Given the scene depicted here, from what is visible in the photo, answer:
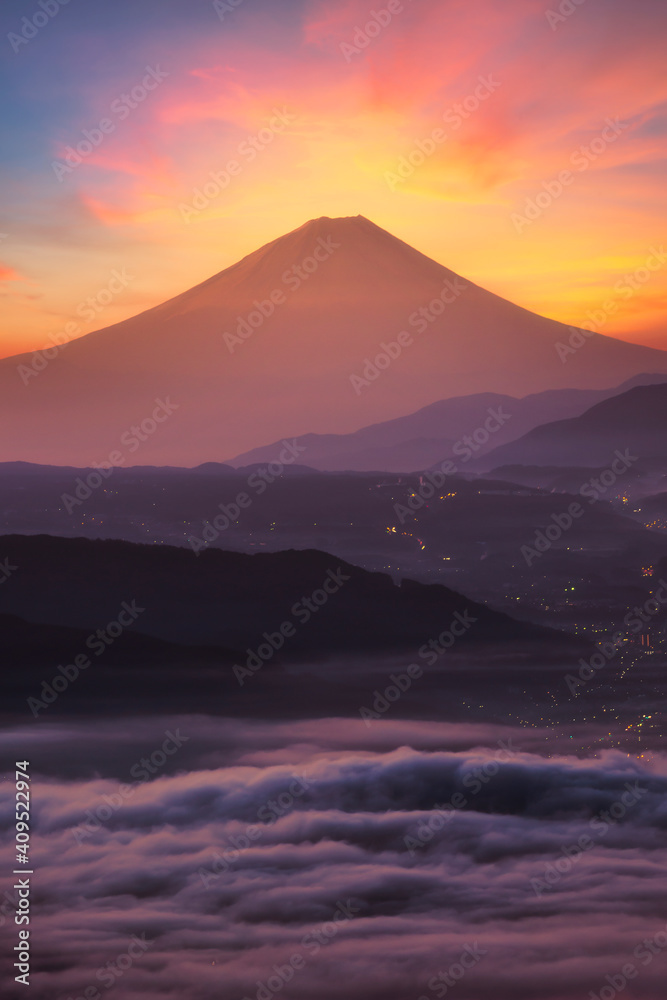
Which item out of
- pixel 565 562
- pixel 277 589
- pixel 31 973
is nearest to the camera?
pixel 31 973

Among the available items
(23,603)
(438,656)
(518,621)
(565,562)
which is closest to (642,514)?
(565,562)

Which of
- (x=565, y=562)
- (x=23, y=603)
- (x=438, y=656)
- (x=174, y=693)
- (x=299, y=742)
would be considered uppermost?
(x=565, y=562)

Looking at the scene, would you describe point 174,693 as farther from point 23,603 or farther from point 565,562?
point 565,562

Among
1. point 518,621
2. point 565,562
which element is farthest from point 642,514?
point 518,621

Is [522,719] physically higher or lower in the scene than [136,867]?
higher

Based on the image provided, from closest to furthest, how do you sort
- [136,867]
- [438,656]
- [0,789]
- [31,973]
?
[31,973]
[136,867]
[0,789]
[438,656]

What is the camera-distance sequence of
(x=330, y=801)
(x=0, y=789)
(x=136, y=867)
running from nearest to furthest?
(x=136, y=867), (x=0, y=789), (x=330, y=801)

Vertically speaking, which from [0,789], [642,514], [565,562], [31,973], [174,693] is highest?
[642,514]

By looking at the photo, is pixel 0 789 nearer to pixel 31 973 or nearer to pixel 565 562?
pixel 31 973

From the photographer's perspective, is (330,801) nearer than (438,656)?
Yes
